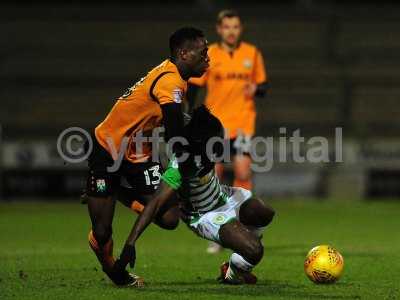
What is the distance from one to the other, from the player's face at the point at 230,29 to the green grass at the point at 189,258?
2448 mm

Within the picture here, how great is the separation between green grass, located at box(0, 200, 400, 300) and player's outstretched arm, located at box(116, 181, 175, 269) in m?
0.31

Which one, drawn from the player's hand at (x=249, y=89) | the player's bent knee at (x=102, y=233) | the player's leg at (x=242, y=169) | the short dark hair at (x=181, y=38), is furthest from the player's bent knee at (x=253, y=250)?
the player's hand at (x=249, y=89)

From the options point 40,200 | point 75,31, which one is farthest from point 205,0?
point 40,200

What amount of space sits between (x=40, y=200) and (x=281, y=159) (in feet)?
15.3

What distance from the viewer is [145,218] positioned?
25.0 feet

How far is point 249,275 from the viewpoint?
8.25m

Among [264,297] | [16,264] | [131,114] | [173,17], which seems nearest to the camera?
[264,297]

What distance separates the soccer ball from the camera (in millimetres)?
8172

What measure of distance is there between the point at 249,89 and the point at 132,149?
159 inches

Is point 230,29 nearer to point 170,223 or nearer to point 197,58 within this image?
point 197,58

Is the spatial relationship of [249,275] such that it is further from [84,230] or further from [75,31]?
[75,31]

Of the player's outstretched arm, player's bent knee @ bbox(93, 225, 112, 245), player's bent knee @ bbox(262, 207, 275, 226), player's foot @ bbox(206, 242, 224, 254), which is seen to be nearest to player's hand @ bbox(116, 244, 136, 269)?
the player's outstretched arm

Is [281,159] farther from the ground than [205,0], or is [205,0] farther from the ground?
[205,0]

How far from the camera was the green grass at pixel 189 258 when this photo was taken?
7832 mm
